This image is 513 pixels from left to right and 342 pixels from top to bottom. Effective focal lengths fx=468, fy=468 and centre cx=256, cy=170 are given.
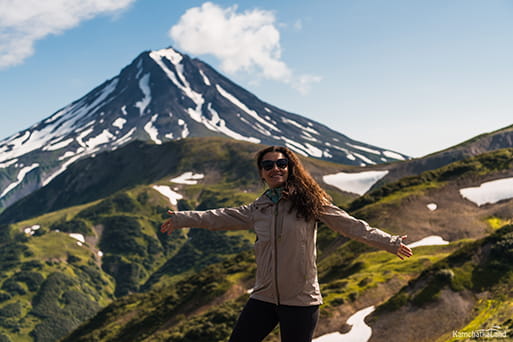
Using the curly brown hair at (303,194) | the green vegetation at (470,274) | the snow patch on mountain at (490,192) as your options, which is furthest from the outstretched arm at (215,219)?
the snow patch on mountain at (490,192)

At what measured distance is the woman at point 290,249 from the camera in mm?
7109

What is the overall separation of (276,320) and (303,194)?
6.88 ft

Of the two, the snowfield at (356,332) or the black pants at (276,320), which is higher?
the black pants at (276,320)

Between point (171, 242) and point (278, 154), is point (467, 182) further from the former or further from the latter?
point (171, 242)

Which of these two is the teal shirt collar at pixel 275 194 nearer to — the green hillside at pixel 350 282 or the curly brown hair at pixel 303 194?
the curly brown hair at pixel 303 194

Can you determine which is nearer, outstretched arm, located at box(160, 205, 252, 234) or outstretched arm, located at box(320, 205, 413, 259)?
outstretched arm, located at box(320, 205, 413, 259)

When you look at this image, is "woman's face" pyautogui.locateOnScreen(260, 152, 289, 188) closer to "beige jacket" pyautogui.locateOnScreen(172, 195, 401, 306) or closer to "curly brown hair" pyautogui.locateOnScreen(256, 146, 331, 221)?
"curly brown hair" pyautogui.locateOnScreen(256, 146, 331, 221)

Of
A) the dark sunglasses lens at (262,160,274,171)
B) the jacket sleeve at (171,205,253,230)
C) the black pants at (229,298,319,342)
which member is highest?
the dark sunglasses lens at (262,160,274,171)

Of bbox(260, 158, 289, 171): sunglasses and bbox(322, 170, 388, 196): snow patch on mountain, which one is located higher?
bbox(322, 170, 388, 196): snow patch on mountain

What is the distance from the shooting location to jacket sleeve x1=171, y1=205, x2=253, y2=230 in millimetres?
7879

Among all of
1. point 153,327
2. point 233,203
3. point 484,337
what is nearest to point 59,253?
point 233,203

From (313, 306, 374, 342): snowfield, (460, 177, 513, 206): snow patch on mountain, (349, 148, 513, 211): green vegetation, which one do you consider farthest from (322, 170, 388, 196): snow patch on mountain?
(313, 306, 374, 342): snowfield

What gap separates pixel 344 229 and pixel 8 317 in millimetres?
163050

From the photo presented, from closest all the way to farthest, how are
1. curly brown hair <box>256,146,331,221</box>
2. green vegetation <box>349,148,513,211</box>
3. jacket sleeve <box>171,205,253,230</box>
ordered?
curly brown hair <box>256,146,331,221</box>
jacket sleeve <box>171,205,253,230</box>
green vegetation <box>349,148,513,211</box>
